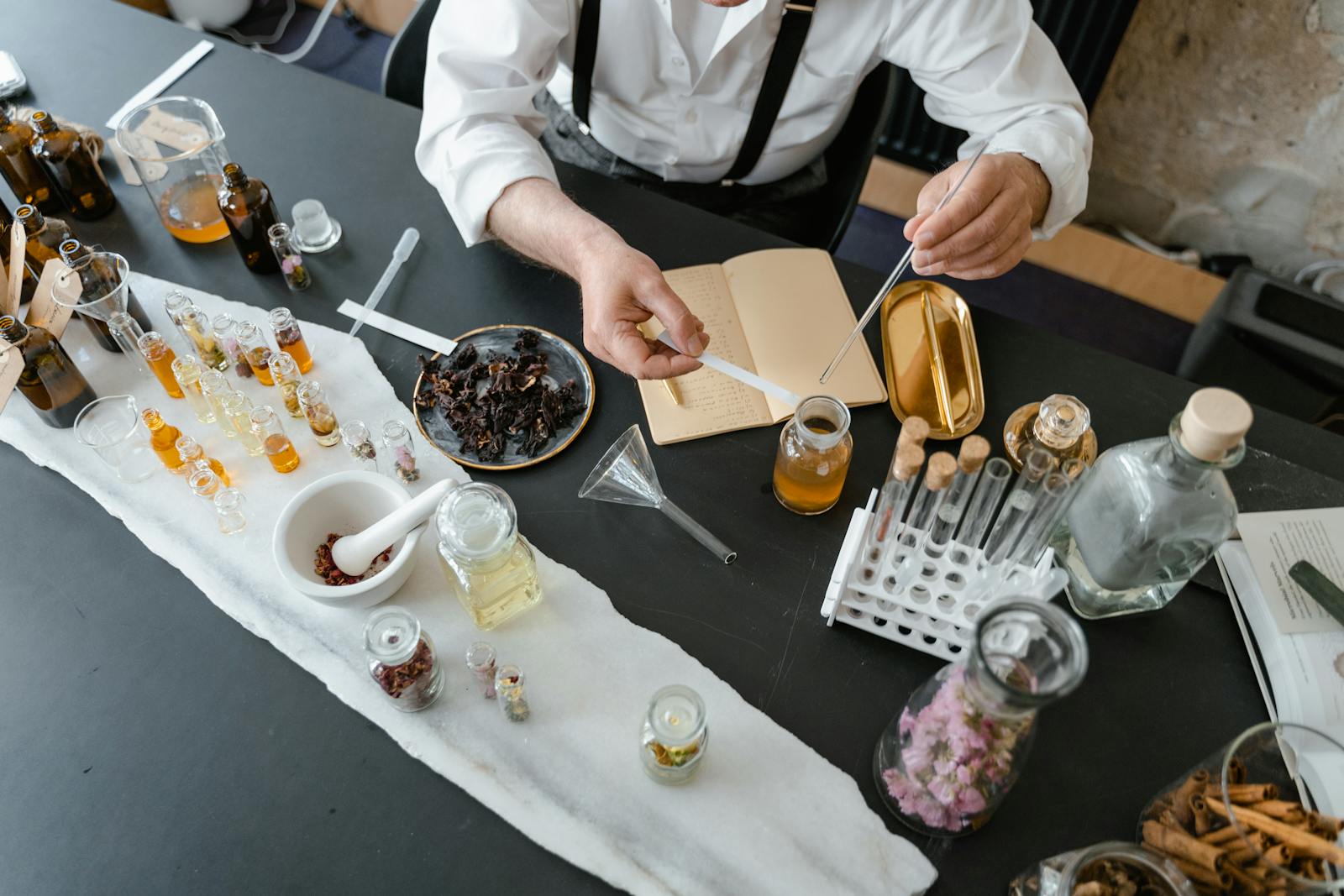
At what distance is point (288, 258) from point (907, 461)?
102cm

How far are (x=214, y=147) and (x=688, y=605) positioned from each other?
114 cm

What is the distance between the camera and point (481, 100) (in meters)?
1.39

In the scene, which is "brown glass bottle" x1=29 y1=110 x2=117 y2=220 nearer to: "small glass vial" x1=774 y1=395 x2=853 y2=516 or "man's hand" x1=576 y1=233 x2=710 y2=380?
"man's hand" x1=576 y1=233 x2=710 y2=380

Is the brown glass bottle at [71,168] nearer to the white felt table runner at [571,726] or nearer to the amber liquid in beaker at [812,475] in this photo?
the white felt table runner at [571,726]

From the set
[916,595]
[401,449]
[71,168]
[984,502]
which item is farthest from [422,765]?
[71,168]

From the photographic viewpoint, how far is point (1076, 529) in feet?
3.36

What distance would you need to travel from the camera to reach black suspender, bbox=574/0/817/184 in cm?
143

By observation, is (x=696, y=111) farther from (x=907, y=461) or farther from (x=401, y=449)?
(x=907, y=461)

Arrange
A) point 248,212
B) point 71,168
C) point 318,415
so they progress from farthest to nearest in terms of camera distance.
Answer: point 71,168, point 248,212, point 318,415

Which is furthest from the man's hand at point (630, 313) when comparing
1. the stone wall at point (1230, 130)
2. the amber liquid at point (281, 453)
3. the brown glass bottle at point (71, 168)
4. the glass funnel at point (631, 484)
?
the stone wall at point (1230, 130)

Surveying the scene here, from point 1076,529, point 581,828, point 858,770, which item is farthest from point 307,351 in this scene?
point 1076,529

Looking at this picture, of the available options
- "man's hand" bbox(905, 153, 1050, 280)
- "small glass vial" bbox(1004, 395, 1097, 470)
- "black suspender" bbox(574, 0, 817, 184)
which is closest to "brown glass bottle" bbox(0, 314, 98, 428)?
"black suspender" bbox(574, 0, 817, 184)

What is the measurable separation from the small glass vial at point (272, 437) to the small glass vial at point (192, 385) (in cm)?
10

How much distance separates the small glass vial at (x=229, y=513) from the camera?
1.14 meters
